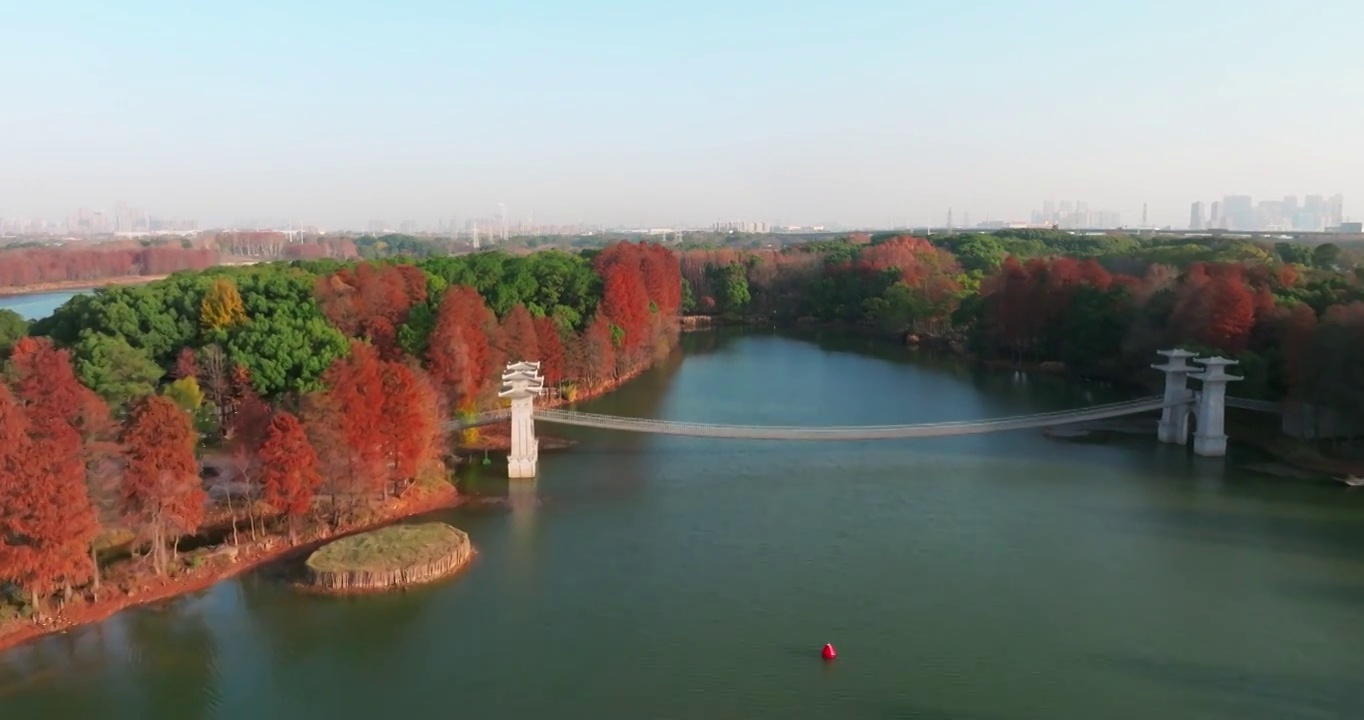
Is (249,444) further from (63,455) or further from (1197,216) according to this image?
(1197,216)

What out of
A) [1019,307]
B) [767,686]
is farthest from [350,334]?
[1019,307]

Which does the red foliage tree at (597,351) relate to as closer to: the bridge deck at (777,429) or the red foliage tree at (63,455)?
the bridge deck at (777,429)

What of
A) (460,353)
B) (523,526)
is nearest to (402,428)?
(523,526)

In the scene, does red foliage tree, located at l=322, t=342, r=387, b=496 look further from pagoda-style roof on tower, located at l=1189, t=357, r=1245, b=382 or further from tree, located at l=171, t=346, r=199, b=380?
pagoda-style roof on tower, located at l=1189, t=357, r=1245, b=382

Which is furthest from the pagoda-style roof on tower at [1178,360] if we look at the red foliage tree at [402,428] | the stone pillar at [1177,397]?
the red foliage tree at [402,428]

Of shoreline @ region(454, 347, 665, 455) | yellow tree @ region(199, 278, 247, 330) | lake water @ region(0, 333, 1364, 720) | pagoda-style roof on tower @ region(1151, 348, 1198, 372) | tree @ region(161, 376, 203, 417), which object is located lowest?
lake water @ region(0, 333, 1364, 720)

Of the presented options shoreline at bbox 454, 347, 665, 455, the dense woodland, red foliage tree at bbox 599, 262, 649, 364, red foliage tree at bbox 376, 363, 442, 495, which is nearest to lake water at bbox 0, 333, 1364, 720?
red foliage tree at bbox 376, 363, 442, 495

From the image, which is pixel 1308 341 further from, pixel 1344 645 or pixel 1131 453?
pixel 1344 645
